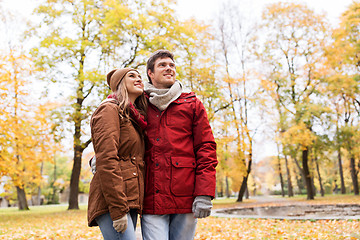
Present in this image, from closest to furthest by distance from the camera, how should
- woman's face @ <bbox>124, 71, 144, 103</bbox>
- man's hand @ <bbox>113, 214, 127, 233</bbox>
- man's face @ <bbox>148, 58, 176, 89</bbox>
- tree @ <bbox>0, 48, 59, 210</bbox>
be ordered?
man's hand @ <bbox>113, 214, 127, 233</bbox>, woman's face @ <bbox>124, 71, 144, 103</bbox>, man's face @ <bbox>148, 58, 176, 89</bbox>, tree @ <bbox>0, 48, 59, 210</bbox>

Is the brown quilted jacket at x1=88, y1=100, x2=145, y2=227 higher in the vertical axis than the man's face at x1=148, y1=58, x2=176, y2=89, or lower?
lower

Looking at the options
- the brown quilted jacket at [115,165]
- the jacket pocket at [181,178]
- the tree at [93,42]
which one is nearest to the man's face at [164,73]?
the brown quilted jacket at [115,165]

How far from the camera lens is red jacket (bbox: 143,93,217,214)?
97.7 inches

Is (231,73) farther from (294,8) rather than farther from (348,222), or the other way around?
(348,222)

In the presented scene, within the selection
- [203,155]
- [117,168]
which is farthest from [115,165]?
[203,155]

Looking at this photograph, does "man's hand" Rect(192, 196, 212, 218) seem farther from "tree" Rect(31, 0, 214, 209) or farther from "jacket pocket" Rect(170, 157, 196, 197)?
"tree" Rect(31, 0, 214, 209)

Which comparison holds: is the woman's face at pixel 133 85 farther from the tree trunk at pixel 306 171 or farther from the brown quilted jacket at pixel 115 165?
the tree trunk at pixel 306 171

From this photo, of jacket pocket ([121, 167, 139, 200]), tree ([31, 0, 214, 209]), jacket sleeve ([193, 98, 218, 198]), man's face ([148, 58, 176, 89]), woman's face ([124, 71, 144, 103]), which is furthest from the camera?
tree ([31, 0, 214, 209])

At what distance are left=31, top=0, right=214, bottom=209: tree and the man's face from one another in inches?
468

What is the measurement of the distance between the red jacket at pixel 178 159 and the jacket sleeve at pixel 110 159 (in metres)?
0.34

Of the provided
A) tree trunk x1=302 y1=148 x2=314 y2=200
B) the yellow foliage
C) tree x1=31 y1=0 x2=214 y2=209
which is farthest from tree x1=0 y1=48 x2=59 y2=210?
tree trunk x1=302 y1=148 x2=314 y2=200

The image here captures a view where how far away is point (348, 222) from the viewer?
295 inches

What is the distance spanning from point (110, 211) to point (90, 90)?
1468cm

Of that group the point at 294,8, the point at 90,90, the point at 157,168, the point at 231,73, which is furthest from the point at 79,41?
the point at 294,8
